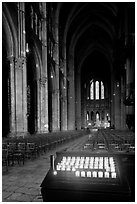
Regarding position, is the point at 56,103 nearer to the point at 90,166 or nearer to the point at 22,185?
the point at 22,185

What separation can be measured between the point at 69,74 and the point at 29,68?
22.4m

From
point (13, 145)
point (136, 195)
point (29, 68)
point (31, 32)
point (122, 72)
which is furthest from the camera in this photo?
point (122, 72)

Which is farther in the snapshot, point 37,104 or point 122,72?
point 122,72

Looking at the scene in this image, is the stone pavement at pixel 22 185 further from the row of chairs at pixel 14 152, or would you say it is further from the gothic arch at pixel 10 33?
the gothic arch at pixel 10 33

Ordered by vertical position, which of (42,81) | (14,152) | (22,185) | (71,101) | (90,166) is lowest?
(22,185)

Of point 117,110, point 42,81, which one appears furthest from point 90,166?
point 117,110

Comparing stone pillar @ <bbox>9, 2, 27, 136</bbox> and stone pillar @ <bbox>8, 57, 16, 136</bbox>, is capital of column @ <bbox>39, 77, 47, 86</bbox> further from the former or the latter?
stone pillar @ <bbox>8, 57, 16, 136</bbox>

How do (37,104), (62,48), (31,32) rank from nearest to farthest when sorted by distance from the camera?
(31,32)
(37,104)
(62,48)

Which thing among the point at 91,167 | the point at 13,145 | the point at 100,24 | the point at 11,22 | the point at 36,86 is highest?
the point at 100,24

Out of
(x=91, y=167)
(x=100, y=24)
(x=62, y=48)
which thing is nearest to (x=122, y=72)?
(x=62, y=48)

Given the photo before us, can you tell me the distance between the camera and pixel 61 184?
7.68ft

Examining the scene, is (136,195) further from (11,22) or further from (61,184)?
(11,22)

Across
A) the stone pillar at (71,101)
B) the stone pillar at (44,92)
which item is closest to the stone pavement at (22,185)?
the stone pillar at (44,92)

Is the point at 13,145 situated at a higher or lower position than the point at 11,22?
lower
